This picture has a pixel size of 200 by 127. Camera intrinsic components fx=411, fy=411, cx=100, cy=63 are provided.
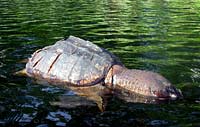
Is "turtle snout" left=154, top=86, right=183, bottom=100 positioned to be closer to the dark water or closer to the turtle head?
the turtle head

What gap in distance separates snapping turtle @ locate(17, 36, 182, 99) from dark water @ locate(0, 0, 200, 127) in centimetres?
50

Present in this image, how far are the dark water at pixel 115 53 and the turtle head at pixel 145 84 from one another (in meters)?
0.37

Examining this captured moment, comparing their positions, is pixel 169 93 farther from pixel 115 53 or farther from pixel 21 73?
pixel 115 53

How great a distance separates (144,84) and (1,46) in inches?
287

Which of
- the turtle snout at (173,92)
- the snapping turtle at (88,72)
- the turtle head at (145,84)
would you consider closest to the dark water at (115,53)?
the turtle snout at (173,92)

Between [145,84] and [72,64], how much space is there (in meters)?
1.97

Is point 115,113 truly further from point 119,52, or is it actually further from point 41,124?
point 119,52

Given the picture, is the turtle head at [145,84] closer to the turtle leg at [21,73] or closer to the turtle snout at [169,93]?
the turtle snout at [169,93]

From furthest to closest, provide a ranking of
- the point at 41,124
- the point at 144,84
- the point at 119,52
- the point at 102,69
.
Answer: the point at 119,52, the point at 102,69, the point at 144,84, the point at 41,124

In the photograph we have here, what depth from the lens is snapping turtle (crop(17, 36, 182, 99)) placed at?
9172 mm

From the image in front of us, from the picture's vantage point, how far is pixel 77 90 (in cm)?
949

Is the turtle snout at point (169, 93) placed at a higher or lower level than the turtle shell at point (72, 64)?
lower

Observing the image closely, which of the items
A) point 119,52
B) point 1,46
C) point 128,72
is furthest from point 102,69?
point 1,46

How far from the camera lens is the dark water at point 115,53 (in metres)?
7.65
